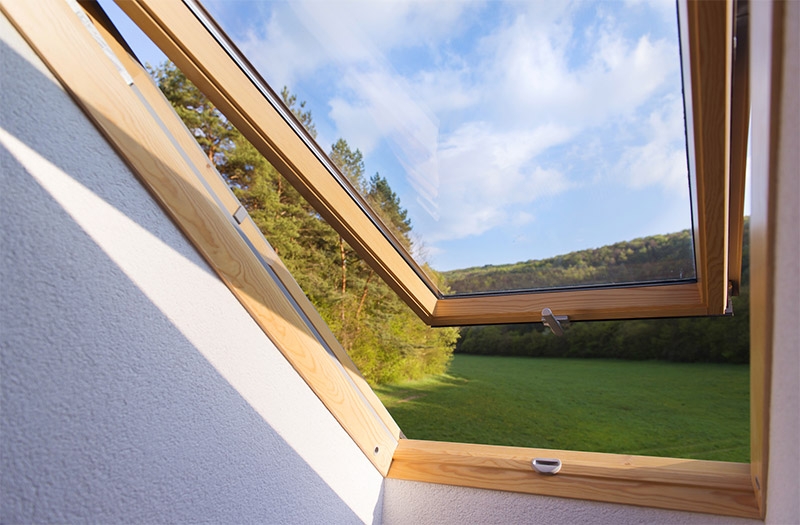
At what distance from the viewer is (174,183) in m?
1.05

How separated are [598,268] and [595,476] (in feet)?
1.97

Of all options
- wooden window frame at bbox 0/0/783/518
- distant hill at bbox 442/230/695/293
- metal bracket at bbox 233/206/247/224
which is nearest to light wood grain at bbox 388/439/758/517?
wooden window frame at bbox 0/0/783/518

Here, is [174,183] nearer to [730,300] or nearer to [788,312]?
[788,312]

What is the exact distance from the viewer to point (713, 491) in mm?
1276

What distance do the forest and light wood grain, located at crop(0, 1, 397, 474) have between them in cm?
26

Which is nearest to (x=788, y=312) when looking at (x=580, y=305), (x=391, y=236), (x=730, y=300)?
(x=730, y=300)

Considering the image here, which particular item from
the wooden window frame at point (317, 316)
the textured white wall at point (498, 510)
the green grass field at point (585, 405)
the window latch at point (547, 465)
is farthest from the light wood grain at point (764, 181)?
the green grass field at point (585, 405)

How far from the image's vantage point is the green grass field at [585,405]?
186 centimetres

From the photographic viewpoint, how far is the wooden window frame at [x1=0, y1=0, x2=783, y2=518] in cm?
87

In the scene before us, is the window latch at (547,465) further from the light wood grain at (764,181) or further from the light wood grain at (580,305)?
the light wood grain at (764,181)

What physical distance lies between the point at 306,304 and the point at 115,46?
0.79 meters

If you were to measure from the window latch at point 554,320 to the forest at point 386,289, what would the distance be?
0.27 feet

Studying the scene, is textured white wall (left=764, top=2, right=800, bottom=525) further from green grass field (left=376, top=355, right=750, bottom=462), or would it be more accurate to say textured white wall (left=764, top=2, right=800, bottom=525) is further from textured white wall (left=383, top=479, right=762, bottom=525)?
green grass field (left=376, top=355, right=750, bottom=462)

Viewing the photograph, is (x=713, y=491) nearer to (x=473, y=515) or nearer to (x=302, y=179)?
(x=473, y=515)
